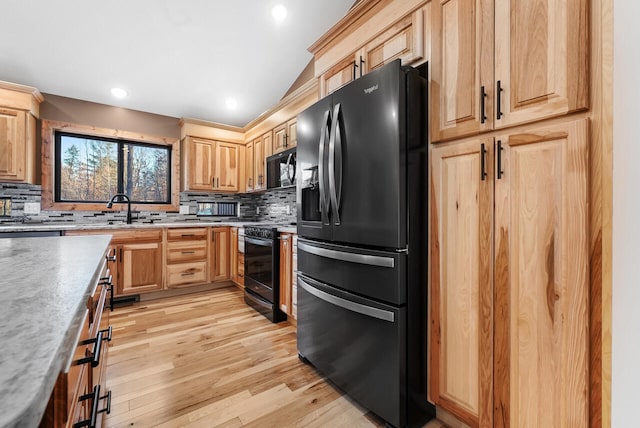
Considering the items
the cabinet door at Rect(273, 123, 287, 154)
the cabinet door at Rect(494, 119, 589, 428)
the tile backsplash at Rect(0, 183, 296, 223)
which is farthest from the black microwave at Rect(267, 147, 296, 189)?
the cabinet door at Rect(494, 119, 589, 428)

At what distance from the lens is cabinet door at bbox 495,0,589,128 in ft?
3.17

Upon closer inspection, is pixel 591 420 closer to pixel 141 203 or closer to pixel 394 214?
pixel 394 214

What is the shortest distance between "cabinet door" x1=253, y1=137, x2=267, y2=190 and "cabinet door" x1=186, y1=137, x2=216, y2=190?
646 mm

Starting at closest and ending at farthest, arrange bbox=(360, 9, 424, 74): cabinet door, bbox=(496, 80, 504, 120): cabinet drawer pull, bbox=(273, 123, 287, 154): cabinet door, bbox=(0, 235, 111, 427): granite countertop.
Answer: bbox=(0, 235, 111, 427): granite countertop < bbox=(496, 80, 504, 120): cabinet drawer pull < bbox=(360, 9, 424, 74): cabinet door < bbox=(273, 123, 287, 154): cabinet door

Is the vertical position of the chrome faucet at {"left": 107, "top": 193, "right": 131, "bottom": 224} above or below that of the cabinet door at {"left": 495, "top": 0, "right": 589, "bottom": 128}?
below

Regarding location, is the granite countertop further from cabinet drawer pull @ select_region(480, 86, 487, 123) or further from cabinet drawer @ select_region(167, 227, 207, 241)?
cabinet drawer @ select_region(167, 227, 207, 241)

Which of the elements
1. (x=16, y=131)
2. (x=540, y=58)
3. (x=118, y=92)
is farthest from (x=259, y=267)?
(x=16, y=131)

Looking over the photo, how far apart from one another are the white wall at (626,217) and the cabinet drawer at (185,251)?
3.69 meters

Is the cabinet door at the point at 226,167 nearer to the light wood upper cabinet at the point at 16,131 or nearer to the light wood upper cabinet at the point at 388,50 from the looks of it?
the light wood upper cabinet at the point at 16,131

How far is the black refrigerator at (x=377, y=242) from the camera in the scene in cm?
136

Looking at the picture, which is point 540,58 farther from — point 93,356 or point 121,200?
point 121,200

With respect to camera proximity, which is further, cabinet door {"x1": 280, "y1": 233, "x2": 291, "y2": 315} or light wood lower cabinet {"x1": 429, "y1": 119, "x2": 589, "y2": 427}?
cabinet door {"x1": 280, "y1": 233, "x2": 291, "y2": 315}

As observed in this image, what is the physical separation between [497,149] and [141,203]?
4119 millimetres

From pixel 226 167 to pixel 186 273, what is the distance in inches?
62.0
